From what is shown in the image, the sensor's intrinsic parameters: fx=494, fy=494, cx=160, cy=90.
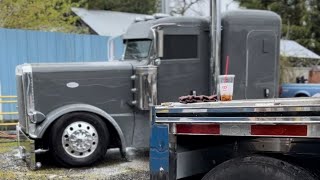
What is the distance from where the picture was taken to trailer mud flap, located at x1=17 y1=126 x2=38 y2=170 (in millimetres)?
7699

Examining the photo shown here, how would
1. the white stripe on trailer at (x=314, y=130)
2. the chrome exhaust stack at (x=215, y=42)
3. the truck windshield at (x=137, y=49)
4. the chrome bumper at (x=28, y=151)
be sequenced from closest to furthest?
the white stripe on trailer at (x=314, y=130) → the chrome bumper at (x=28, y=151) → the chrome exhaust stack at (x=215, y=42) → the truck windshield at (x=137, y=49)

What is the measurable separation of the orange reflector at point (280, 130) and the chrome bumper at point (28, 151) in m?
4.94

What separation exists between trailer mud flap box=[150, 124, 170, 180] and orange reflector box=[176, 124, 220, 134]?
129 mm

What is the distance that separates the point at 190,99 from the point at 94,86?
3977mm

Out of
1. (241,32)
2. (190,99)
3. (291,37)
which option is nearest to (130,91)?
(241,32)

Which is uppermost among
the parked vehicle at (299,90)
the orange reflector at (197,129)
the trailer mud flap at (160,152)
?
the orange reflector at (197,129)

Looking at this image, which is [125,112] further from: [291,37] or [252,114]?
[291,37]

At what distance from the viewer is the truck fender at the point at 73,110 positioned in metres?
7.74

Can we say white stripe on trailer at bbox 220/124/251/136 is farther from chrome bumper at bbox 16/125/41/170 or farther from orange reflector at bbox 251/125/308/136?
chrome bumper at bbox 16/125/41/170

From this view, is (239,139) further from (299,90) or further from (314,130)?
(299,90)

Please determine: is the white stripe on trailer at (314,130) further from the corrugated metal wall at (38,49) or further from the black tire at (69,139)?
the corrugated metal wall at (38,49)

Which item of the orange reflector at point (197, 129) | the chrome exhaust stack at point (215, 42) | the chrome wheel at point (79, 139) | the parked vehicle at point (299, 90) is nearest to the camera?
the orange reflector at point (197, 129)

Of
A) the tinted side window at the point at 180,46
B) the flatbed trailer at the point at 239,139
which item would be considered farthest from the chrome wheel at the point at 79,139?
the flatbed trailer at the point at 239,139

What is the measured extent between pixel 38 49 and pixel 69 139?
6536 millimetres
